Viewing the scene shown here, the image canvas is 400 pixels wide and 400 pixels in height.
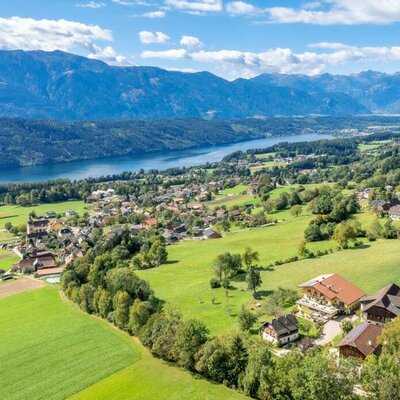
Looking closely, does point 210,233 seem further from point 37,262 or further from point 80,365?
point 80,365

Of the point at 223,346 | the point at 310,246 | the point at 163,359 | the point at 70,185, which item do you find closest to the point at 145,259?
the point at 310,246

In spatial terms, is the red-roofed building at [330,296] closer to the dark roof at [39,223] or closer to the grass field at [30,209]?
the dark roof at [39,223]

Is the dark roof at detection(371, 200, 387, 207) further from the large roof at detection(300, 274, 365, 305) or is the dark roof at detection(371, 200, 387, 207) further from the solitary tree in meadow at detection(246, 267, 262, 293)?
the solitary tree in meadow at detection(246, 267, 262, 293)

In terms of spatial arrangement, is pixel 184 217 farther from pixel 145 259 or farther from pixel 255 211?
pixel 145 259

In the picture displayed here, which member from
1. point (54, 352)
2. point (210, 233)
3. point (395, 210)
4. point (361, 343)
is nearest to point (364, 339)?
point (361, 343)

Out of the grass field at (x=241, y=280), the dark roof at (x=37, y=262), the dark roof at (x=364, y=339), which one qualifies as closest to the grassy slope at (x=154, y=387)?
the grass field at (x=241, y=280)

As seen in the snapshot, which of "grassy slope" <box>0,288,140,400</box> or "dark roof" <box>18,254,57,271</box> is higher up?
"grassy slope" <box>0,288,140,400</box>

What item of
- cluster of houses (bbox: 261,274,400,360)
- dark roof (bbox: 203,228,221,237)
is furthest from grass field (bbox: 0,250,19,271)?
cluster of houses (bbox: 261,274,400,360)
